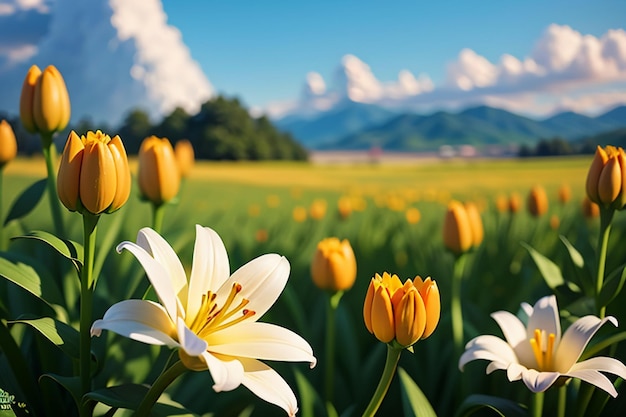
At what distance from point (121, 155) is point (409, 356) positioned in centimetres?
50

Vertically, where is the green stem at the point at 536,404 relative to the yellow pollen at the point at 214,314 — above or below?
below

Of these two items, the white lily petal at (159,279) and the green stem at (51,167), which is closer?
the white lily petal at (159,279)

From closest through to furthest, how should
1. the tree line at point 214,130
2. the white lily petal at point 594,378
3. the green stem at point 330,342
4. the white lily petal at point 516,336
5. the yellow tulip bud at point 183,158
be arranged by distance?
the white lily petal at point 594,378 → the white lily petal at point 516,336 → the green stem at point 330,342 → the yellow tulip bud at point 183,158 → the tree line at point 214,130

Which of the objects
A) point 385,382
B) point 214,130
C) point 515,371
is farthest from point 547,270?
point 214,130

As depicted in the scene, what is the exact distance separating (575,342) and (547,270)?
0.44 feet

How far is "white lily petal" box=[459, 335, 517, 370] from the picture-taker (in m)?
0.47

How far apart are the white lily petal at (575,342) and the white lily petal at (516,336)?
3 cm

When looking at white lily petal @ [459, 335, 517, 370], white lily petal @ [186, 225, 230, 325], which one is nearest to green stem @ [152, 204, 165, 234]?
white lily petal @ [186, 225, 230, 325]

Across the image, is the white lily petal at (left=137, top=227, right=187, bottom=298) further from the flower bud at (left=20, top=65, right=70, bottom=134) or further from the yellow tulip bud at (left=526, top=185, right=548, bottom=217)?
the yellow tulip bud at (left=526, top=185, right=548, bottom=217)

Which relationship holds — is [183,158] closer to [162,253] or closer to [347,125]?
[162,253]

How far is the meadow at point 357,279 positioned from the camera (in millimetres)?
597

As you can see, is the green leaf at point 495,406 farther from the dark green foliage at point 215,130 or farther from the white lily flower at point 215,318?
the dark green foliage at point 215,130

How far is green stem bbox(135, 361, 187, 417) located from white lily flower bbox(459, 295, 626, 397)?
24 centimetres

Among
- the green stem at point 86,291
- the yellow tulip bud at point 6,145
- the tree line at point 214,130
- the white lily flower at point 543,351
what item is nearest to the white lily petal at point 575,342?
the white lily flower at point 543,351
